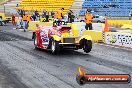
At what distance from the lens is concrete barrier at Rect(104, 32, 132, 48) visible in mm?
18228

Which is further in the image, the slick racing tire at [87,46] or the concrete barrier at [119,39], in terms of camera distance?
the concrete barrier at [119,39]

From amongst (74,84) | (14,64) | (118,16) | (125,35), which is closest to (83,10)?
(118,16)

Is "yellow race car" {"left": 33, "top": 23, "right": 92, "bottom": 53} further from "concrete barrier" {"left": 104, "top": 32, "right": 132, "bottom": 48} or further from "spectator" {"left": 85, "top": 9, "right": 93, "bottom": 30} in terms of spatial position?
"spectator" {"left": 85, "top": 9, "right": 93, "bottom": 30}

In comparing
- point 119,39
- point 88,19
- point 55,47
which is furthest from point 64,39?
point 88,19

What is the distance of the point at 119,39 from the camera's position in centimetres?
1914

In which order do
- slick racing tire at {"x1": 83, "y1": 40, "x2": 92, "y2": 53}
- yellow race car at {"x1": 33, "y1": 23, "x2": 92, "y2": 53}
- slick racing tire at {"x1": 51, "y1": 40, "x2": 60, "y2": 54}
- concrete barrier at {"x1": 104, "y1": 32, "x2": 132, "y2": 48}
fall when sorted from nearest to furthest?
slick racing tire at {"x1": 51, "y1": 40, "x2": 60, "y2": 54} < yellow race car at {"x1": 33, "y1": 23, "x2": 92, "y2": 53} < slick racing tire at {"x1": 83, "y1": 40, "x2": 92, "y2": 53} < concrete barrier at {"x1": 104, "y1": 32, "x2": 132, "y2": 48}

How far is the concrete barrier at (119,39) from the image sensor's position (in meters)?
18.2

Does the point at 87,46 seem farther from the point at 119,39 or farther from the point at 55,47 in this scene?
the point at 119,39

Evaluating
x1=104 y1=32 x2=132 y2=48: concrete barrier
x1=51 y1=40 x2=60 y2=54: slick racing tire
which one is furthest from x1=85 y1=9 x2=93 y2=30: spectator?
x1=51 y1=40 x2=60 y2=54: slick racing tire

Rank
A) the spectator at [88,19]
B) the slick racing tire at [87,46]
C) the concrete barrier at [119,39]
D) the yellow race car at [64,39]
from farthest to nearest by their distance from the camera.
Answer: the spectator at [88,19] → the concrete barrier at [119,39] → the slick racing tire at [87,46] → the yellow race car at [64,39]

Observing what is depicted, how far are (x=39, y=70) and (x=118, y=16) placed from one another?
38.5m

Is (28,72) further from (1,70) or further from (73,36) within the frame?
(73,36)

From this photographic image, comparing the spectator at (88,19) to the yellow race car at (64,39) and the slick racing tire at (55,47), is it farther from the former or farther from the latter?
the slick racing tire at (55,47)

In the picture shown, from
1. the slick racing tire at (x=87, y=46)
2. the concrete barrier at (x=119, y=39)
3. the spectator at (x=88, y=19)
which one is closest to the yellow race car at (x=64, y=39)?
the slick racing tire at (x=87, y=46)
